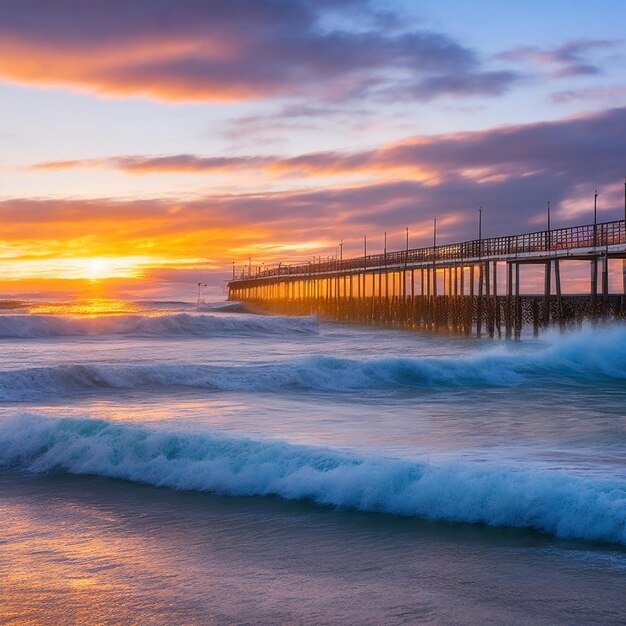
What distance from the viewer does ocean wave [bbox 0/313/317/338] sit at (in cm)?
4762

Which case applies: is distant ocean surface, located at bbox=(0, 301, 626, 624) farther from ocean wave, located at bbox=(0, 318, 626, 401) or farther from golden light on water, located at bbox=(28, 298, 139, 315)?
golden light on water, located at bbox=(28, 298, 139, 315)

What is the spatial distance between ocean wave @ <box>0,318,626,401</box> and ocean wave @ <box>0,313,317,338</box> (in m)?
25.6

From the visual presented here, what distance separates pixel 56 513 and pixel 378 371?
1485cm

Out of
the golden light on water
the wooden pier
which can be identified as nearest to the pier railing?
the wooden pier

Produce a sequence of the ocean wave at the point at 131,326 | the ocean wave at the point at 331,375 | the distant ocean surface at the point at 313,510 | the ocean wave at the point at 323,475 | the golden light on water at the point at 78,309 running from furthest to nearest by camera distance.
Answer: the golden light on water at the point at 78,309, the ocean wave at the point at 131,326, the ocean wave at the point at 331,375, the ocean wave at the point at 323,475, the distant ocean surface at the point at 313,510

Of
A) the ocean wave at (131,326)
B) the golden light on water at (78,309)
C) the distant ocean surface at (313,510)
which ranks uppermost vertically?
the golden light on water at (78,309)

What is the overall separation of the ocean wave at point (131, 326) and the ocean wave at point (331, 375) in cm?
2562

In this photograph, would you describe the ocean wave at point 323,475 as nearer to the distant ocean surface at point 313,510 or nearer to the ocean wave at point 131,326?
the distant ocean surface at point 313,510

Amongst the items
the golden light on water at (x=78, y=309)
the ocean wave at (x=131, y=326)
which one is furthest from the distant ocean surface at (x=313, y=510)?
the golden light on water at (x=78, y=309)

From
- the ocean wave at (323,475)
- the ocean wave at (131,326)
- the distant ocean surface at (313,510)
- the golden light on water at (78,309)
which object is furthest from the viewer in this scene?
the golden light on water at (78,309)

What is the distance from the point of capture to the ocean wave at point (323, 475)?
770 centimetres

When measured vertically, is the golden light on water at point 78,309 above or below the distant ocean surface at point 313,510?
above

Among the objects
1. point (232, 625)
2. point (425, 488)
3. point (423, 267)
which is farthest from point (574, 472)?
point (423, 267)

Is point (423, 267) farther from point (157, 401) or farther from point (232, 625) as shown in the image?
point (232, 625)
